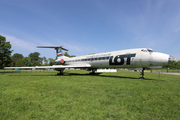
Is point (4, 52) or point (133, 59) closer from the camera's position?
point (133, 59)

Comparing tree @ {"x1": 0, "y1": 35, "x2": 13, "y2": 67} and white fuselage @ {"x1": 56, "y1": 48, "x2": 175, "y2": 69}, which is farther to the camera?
tree @ {"x1": 0, "y1": 35, "x2": 13, "y2": 67}

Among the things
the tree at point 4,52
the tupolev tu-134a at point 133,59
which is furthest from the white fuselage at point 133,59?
the tree at point 4,52

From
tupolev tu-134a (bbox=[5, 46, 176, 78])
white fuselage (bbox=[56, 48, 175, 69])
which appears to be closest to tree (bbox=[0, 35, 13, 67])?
tupolev tu-134a (bbox=[5, 46, 176, 78])

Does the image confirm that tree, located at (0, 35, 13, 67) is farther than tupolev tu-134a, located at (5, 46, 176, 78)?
Yes

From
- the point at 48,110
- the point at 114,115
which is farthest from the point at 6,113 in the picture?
the point at 114,115

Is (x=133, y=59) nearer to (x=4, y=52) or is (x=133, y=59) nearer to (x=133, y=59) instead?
(x=133, y=59)

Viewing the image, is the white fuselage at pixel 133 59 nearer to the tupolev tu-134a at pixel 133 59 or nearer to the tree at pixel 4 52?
the tupolev tu-134a at pixel 133 59

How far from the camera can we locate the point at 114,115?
2.90 m

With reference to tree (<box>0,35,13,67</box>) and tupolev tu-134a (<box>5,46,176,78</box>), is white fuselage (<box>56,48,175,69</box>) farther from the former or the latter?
tree (<box>0,35,13,67</box>)

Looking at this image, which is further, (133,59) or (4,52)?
(4,52)

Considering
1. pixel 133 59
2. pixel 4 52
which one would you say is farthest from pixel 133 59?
pixel 4 52

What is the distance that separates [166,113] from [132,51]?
10536 mm

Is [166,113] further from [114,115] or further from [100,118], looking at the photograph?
[100,118]

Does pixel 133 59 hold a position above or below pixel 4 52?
below
